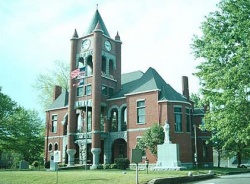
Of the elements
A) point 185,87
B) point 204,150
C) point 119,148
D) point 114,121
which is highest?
point 185,87

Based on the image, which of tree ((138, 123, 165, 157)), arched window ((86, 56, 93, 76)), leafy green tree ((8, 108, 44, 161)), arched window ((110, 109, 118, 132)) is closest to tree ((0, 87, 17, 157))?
leafy green tree ((8, 108, 44, 161))

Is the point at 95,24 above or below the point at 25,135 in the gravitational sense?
above

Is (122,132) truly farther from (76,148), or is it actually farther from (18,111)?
(18,111)

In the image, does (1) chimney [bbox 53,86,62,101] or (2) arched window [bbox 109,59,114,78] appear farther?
(1) chimney [bbox 53,86,62,101]

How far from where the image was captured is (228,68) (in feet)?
63.4

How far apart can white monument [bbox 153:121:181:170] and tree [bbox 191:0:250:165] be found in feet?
39.8

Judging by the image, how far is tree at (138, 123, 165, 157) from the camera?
35778 mm

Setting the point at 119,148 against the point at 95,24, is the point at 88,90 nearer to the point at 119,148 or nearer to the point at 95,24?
the point at 119,148

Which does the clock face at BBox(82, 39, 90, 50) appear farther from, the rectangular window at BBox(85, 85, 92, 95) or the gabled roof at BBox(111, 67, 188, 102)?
the gabled roof at BBox(111, 67, 188, 102)

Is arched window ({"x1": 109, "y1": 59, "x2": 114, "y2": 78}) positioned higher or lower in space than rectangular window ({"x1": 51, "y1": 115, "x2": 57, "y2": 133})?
higher

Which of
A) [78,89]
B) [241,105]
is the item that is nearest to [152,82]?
[78,89]

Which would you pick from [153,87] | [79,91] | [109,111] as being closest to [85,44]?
[79,91]

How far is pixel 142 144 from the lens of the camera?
37.1m

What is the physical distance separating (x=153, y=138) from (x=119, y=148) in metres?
9.96
